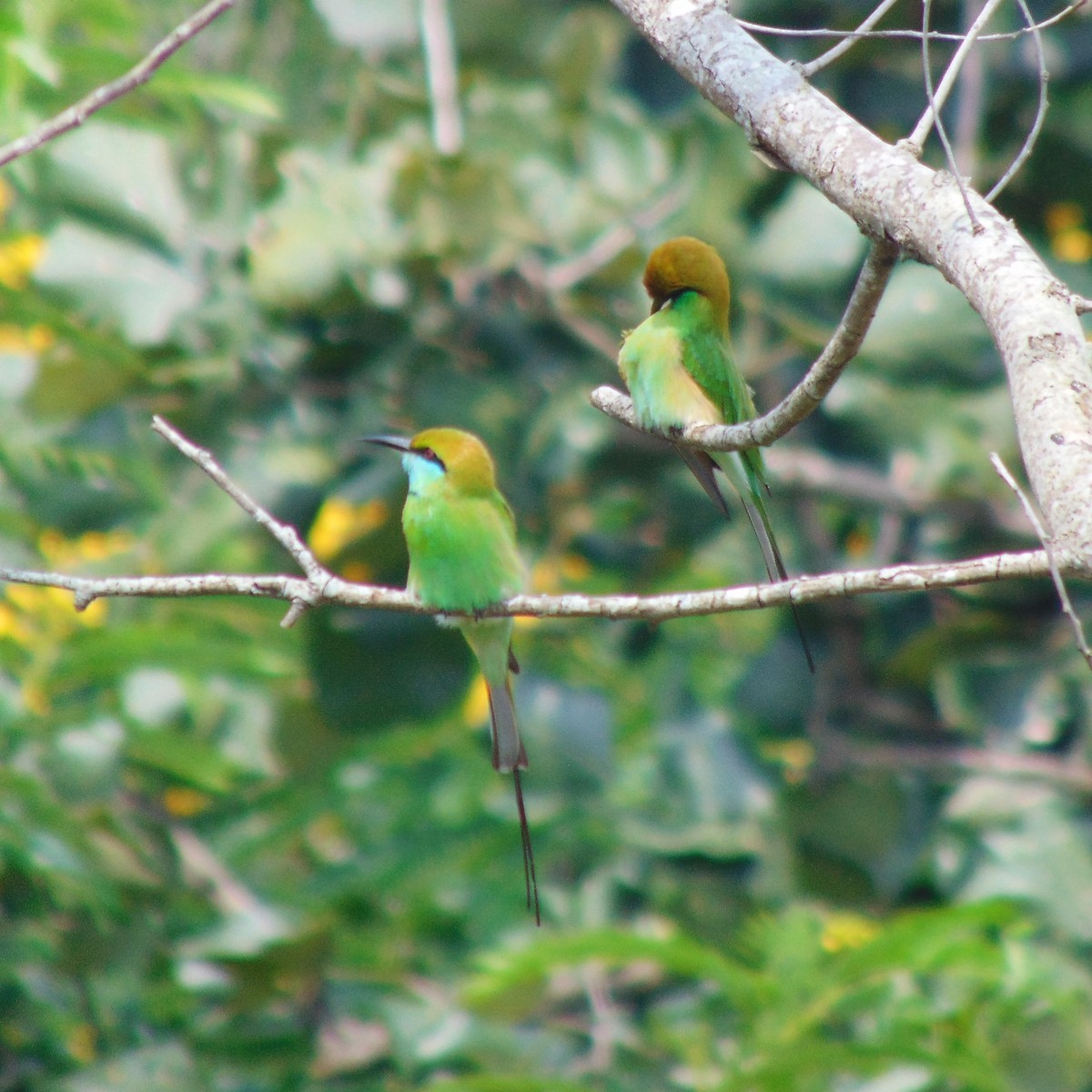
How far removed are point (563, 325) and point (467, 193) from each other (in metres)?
0.46

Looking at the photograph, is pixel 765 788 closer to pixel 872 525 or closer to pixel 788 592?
pixel 872 525

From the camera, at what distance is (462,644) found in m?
3.72

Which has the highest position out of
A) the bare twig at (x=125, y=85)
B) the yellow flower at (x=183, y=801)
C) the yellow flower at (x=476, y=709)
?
the yellow flower at (x=476, y=709)

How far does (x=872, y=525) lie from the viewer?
4266mm

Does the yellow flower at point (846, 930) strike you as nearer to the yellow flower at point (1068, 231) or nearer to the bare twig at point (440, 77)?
the yellow flower at point (1068, 231)

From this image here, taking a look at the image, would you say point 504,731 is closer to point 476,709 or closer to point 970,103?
point 476,709

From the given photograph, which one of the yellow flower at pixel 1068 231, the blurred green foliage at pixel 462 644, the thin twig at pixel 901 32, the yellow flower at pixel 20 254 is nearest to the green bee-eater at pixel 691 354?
the thin twig at pixel 901 32

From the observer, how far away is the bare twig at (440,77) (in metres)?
3.83

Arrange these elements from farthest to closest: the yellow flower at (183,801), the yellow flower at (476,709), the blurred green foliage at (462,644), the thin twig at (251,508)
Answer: the yellow flower at (183,801), the yellow flower at (476,709), the blurred green foliage at (462,644), the thin twig at (251,508)

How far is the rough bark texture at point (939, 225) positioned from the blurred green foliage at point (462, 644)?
205cm

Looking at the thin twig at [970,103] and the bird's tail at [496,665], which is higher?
the thin twig at [970,103]

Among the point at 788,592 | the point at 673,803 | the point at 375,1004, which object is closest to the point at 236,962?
the point at 375,1004

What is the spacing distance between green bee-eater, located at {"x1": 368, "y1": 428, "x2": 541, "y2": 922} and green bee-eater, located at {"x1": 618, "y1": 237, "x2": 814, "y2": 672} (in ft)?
1.23

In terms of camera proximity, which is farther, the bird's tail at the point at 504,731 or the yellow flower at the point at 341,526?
the yellow flower at the point at 341,526
